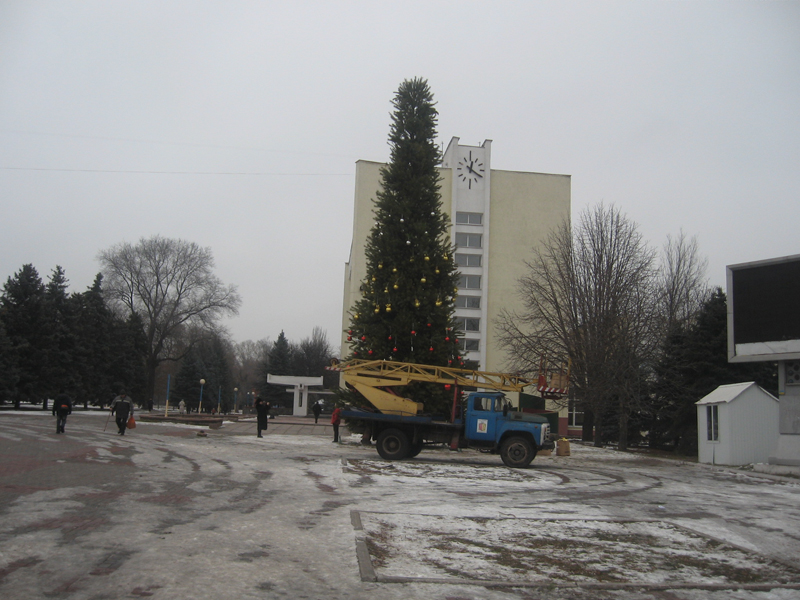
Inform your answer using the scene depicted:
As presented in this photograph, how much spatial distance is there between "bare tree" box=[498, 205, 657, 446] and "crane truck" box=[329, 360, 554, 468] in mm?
11452

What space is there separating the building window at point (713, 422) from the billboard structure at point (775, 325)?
2.30 meters

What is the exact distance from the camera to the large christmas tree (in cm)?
2547

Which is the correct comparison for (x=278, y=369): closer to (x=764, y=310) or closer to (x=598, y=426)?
(x=598, y=426)

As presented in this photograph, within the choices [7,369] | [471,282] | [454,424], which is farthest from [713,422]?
[7,369]

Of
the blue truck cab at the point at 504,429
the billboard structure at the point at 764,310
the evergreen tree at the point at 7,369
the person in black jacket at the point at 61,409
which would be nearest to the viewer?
the blue truck cab at the point at 504,429

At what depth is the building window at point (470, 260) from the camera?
185ft

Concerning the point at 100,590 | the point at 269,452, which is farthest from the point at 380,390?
the point at 100,590

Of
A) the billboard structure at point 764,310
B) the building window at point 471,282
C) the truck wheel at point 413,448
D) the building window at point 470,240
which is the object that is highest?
the building window at point 470,240

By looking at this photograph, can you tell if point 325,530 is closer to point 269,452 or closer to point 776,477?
point 269,452

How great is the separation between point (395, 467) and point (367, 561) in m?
10.9

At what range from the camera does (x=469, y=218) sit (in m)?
56.5

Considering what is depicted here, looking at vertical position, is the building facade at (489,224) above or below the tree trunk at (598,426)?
above

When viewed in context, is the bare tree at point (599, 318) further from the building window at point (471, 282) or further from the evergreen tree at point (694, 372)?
the building window at point (471, 282)

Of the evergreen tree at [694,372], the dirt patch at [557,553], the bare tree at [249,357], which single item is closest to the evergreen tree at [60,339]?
the evergreen tree at [694,372]
